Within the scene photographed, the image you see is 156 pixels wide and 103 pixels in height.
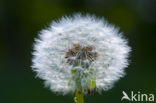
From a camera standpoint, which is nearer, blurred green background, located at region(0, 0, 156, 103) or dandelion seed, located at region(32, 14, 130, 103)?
dandelion seed, located at region(32, 14, 130, 103)

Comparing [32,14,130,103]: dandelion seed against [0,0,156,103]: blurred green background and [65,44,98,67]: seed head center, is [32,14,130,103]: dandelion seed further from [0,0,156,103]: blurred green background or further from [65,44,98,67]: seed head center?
[0,0,156,103]: blurred green background

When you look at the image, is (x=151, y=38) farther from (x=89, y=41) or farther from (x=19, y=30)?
(x=89, y=41)

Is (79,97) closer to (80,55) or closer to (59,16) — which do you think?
(80,55)

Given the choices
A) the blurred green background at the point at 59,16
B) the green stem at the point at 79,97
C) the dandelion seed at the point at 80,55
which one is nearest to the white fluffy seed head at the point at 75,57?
the dandelion seed at the point at 80,55

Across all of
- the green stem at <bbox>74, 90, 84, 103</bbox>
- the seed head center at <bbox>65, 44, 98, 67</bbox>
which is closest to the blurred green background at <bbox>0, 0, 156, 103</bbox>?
the seed head center at <bbox>65, 44, 98, 67</bbox>

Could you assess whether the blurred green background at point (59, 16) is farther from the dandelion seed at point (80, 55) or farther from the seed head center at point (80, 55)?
the seed head center at point (80, 55)

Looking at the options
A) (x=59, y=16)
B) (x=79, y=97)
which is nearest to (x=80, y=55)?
(x=79, y=97)

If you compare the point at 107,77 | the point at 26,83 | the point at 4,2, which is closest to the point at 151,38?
the point at 4,2
